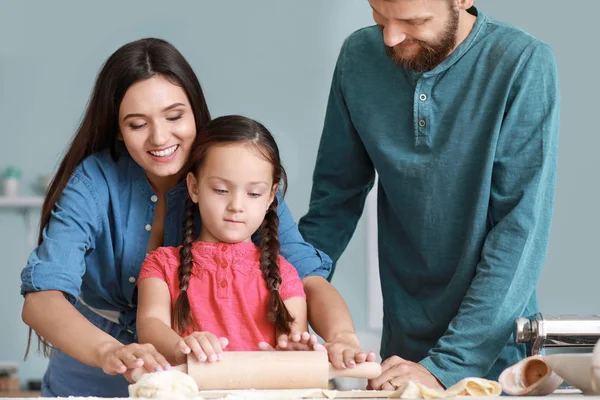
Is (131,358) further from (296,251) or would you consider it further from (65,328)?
(296,251)

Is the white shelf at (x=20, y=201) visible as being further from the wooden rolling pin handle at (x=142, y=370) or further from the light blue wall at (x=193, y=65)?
the wooden rolling pin handle at (x=142, y=370)

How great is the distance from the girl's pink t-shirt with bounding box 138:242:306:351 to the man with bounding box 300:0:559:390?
27cm

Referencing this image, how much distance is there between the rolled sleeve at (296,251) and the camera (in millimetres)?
1772

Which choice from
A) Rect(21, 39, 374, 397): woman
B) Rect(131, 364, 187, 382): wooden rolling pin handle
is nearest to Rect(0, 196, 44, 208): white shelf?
Rect(21, 39, 374, 397): woman

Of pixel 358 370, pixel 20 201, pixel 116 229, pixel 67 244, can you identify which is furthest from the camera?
pixel 20 201

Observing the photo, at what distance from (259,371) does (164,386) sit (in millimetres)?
169

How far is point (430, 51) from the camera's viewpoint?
1758mm

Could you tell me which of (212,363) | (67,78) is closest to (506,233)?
(212,363)

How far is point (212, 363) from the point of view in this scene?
1.30 meters

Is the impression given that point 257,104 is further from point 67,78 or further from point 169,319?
point 169,319

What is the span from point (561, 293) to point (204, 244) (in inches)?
130

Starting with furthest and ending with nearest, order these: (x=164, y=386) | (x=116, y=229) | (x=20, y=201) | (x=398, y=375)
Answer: (x=20, y=201), (x=116, y=229), (x=398, y=375), (x=164, y=386)

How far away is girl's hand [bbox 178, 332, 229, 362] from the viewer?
1305 millimetres

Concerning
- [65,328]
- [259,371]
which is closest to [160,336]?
[65,328]
